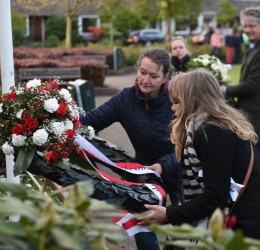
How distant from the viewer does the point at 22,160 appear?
141 inches

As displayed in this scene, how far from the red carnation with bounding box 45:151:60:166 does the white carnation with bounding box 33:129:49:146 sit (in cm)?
8

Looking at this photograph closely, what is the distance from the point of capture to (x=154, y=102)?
436 centimetres

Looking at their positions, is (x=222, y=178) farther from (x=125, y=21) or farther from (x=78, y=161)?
(x=125, y=21)

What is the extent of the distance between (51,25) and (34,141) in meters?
38.9

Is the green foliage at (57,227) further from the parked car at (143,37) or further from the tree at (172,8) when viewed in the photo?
the parked car at (143,37)

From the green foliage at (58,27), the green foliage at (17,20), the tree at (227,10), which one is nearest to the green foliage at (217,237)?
the green foliage at (17,20)

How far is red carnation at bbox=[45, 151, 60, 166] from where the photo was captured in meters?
3.55

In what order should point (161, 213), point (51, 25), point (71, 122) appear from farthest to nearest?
point (51, 25), point (71, 122), point (161, 213)

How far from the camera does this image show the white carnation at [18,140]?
3594 mm

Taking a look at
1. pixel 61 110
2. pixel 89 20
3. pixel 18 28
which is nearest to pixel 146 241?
pixel 61 110

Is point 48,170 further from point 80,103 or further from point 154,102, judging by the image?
point 80,103

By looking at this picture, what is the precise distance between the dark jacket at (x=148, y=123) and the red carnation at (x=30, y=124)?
942mm

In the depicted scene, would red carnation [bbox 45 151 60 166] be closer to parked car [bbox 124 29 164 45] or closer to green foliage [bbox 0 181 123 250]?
green foliage [bbox 0 181 123 250]

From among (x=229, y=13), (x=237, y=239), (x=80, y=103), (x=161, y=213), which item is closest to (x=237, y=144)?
(x=161, y=213)
